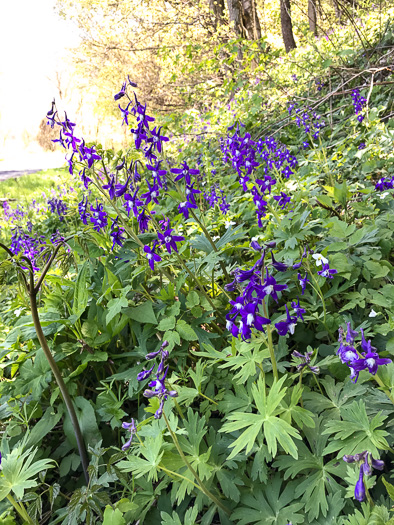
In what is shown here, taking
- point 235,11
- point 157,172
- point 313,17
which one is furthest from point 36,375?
point 313,17

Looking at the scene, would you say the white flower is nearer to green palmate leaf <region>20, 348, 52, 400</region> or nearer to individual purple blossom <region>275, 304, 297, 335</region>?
individual purple blossom <region>275, 304, 297, 335</region>

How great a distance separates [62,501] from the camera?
5.51ft

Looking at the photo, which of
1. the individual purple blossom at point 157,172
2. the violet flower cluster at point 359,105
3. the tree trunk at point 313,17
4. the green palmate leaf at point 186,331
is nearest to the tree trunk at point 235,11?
the tree trunk at point 313,17

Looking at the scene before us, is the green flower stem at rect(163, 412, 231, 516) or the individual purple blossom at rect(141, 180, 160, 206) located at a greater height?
the individual purple blossom at rect(141, 180, 160, 206)

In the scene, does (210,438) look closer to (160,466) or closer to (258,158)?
(160,466)

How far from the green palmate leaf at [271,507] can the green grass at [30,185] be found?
32.1 feet

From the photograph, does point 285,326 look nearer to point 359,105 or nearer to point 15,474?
point 15,474

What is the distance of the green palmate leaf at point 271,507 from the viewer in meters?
1.25

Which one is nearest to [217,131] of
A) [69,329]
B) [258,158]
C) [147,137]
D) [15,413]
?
[258,158]

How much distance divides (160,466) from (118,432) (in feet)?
1.84

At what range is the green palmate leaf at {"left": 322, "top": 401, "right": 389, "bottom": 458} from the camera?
3.88ft

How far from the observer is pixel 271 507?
132cm

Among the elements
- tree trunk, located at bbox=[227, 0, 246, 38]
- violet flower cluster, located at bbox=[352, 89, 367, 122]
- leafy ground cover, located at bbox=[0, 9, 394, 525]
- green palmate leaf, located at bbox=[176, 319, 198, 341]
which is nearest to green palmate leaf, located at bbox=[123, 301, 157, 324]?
leafy ground cover, located at bbox=[0, 9, 394, 525]

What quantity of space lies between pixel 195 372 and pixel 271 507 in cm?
72
